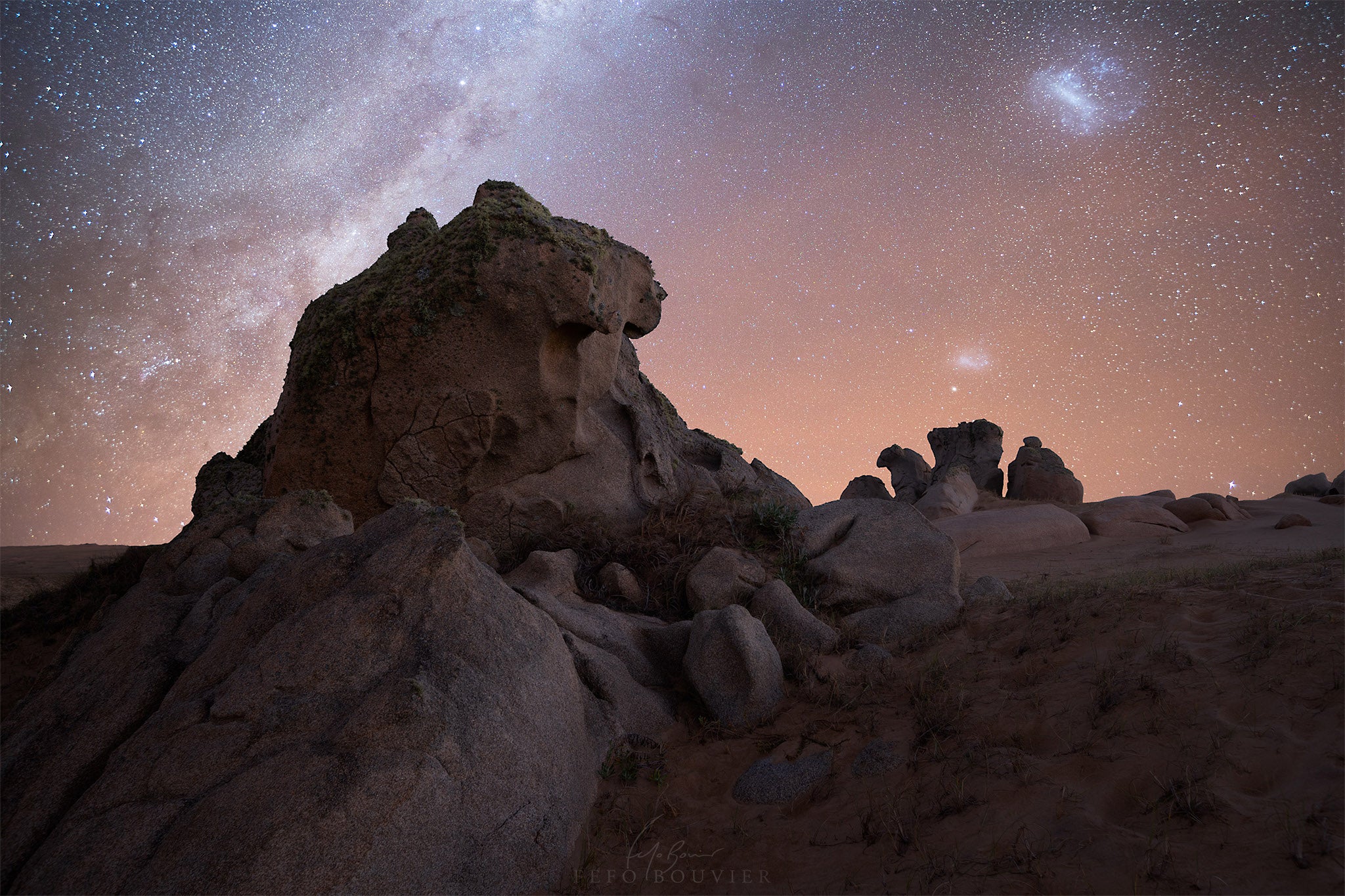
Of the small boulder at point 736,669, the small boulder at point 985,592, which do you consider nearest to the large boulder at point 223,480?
the small boulder at point 736,669

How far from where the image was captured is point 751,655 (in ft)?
16.0

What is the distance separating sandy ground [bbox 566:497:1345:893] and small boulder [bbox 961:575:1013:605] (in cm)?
136

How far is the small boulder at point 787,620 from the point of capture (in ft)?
18.7

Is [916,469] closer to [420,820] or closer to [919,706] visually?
[919,706]

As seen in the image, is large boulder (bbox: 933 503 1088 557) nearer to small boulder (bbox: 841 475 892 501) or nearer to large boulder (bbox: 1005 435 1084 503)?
large boulder (bbox: 1005 435 1084 503)

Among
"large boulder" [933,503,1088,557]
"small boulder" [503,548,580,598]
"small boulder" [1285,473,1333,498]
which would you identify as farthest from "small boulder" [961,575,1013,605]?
"small boulder" [1285,473,1333,498]

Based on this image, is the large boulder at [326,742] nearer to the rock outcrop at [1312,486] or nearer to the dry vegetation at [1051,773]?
the dry vegetation at [1051,773]

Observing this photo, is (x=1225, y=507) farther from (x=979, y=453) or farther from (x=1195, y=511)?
(x=979, y=453)

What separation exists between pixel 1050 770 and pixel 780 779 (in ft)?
4.57

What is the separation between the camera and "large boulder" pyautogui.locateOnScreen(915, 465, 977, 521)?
21188 mm

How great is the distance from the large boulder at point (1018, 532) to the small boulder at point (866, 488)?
913cm

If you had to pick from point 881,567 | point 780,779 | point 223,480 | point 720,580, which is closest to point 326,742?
point 780,779

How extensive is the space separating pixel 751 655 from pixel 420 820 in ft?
8.47

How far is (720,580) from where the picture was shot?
673 cm
